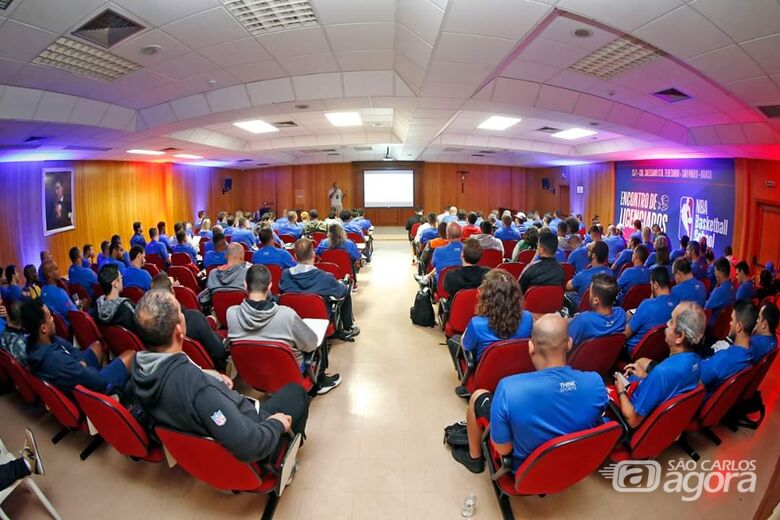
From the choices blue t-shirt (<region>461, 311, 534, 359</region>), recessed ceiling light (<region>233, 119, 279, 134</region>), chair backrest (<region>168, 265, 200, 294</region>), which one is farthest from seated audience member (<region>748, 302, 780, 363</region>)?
recessed ceiling light (<region>233, 119, 279, 134</region>)

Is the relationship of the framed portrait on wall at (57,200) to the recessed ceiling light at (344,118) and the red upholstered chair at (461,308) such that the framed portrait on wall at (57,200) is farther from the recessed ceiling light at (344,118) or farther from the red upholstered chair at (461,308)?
the red upholstered chair at (461,308)

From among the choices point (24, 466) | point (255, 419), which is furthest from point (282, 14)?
point (24, 466)

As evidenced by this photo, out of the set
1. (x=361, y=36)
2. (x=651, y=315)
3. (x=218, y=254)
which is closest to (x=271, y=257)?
(x=218, y=254)

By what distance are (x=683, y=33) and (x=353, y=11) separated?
2.71m

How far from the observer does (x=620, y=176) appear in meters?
13.3

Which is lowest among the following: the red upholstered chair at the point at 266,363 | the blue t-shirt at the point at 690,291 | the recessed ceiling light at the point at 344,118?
the red upholstered chair at the point at 266,363

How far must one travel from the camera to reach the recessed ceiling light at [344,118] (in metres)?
9.51

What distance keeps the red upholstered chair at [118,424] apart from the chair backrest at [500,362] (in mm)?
2207

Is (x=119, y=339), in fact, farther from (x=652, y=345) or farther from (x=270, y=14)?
(x=652, y=345)

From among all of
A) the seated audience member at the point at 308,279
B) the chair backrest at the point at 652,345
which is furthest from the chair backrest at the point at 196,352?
the chair backrest at the point at 652,345

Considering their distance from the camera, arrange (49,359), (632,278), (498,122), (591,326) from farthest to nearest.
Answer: (498,122), (632,278), (591,326), (49,359)

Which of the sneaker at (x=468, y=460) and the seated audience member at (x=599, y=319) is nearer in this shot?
the sneaker at (x=468, y=460)

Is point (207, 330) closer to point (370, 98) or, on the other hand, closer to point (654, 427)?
point (654, 427)

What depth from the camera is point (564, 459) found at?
2.13 m
